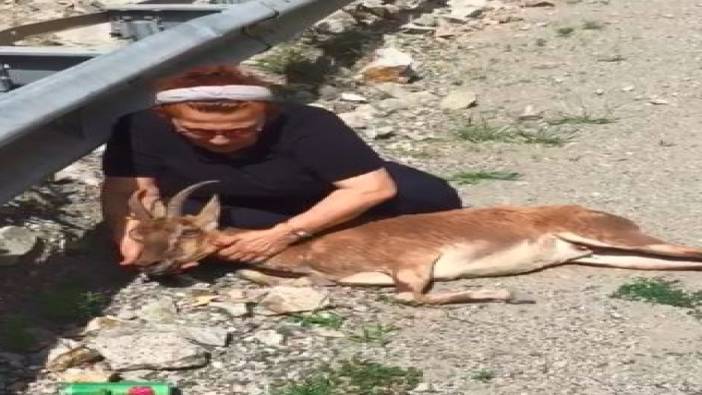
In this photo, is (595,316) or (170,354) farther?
(595,316)

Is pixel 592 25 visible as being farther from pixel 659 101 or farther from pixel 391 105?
pixel 391 105

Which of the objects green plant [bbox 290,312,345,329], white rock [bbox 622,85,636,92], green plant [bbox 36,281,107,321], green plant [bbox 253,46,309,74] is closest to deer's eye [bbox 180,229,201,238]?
green plant [bbox 36,281,107,321]

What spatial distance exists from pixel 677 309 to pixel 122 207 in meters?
2.24

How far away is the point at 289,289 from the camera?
17.4 feet

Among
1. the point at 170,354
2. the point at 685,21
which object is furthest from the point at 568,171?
the point at 685,21

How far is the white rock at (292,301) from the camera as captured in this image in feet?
16.8

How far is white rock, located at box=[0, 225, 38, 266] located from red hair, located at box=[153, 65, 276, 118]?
2.46 feet

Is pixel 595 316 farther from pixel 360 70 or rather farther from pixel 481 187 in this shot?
pixel 360 70

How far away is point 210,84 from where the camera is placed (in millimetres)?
5605

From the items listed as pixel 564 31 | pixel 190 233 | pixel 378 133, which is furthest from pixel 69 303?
pixel 564 31

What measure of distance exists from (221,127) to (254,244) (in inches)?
19.4

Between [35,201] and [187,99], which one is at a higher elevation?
[187,99]

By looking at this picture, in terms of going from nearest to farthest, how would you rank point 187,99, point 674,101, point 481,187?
1. point 187,99
2. point 481,187
3. point 674,101

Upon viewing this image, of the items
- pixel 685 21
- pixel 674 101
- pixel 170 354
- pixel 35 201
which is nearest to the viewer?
pixel 170 354
